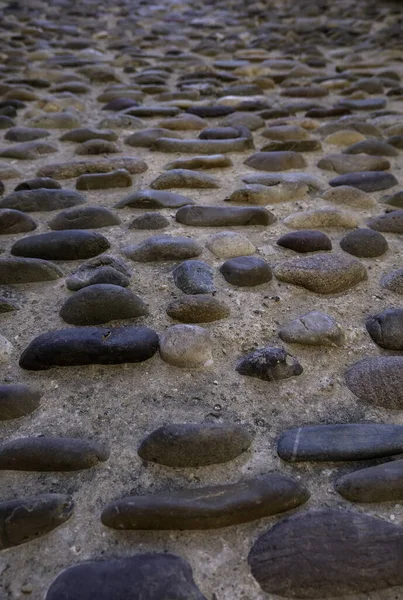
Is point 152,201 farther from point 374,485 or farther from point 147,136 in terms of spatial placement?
point 374,485

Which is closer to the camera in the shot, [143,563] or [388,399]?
[143,563]

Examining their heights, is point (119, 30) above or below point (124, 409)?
above

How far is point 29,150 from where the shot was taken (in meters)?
1.50

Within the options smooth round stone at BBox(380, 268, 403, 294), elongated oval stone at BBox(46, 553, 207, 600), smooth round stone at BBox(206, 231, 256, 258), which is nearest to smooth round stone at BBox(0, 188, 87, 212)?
smooth round stone at BBox(206, 231, 256, 258)

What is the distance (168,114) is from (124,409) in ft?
4.45

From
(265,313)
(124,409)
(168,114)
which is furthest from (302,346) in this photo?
(168,114)

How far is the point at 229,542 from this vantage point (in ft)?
1.85

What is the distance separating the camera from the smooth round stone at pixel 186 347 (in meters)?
0.79

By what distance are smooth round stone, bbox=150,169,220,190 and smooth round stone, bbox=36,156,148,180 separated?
0.37ft

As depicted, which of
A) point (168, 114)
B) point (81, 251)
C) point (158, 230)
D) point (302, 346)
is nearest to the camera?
point (302, 346)

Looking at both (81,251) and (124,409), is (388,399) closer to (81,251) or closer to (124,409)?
(124,409)

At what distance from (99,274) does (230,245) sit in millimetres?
269

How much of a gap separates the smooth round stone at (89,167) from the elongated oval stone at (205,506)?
0.96 m

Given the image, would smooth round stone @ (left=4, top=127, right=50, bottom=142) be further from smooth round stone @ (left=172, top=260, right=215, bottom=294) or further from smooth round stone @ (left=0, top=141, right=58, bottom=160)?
smooth round stone @ (left=172, top=260, right=215, bottom=294)
